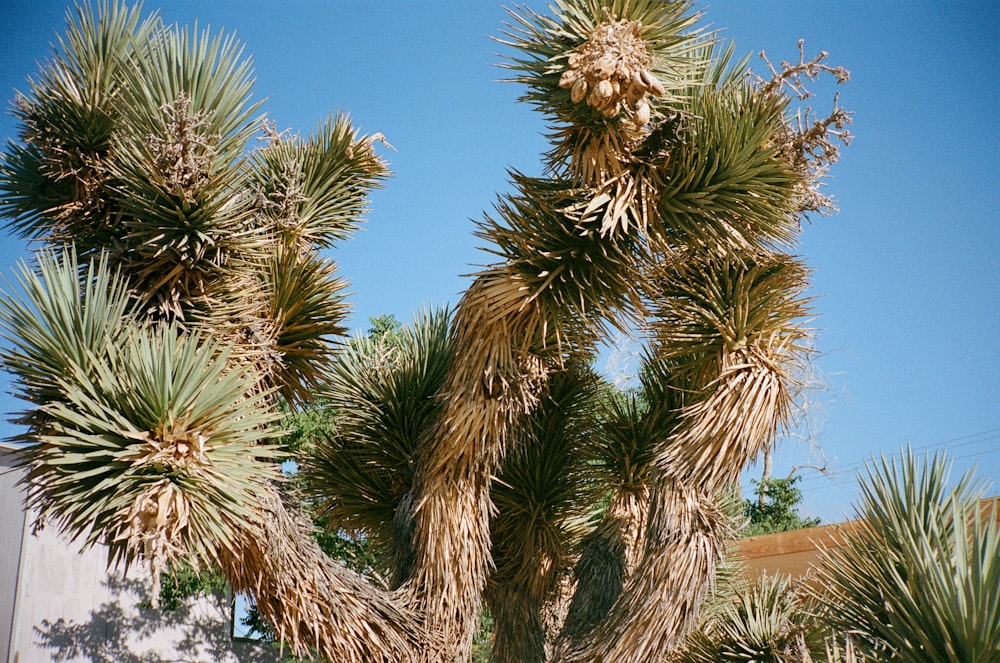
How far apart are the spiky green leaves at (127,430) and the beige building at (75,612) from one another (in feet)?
29.4

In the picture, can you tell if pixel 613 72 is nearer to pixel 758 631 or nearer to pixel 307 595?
pixel 307 595

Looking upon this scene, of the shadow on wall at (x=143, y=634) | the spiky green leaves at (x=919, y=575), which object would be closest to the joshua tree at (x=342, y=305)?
the spiky green leaves at (x=919, y=575)

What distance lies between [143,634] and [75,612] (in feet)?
4.16

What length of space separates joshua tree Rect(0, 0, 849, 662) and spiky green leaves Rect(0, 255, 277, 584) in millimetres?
16

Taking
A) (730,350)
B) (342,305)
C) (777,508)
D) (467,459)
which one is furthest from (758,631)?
(777,508)

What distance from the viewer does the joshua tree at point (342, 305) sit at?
462 centimetres

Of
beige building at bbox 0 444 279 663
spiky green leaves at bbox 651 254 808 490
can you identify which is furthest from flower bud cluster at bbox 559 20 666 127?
beige building at bbox 0 444 279 663

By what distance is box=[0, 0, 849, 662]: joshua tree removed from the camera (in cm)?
462

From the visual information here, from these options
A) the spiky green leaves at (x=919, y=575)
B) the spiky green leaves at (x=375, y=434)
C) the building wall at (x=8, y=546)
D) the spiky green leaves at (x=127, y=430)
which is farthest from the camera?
the building wall at (x=8, y=546)

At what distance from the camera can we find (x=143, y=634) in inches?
597

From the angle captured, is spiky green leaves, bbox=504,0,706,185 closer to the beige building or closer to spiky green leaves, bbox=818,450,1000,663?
spiky green leaves, bbox=818,450,1000,663

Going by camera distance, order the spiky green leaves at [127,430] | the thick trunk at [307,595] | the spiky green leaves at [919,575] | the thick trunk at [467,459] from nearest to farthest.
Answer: the spiky green leaves at [919,575] → the spiky green leaves at [127,430] → the thick trunk at [307,595] → the thick trunk at [467,459]

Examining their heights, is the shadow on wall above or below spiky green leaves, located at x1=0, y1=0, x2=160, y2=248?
below

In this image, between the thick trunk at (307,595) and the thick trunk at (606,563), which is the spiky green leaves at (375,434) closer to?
the thick trunk at (307,595)
